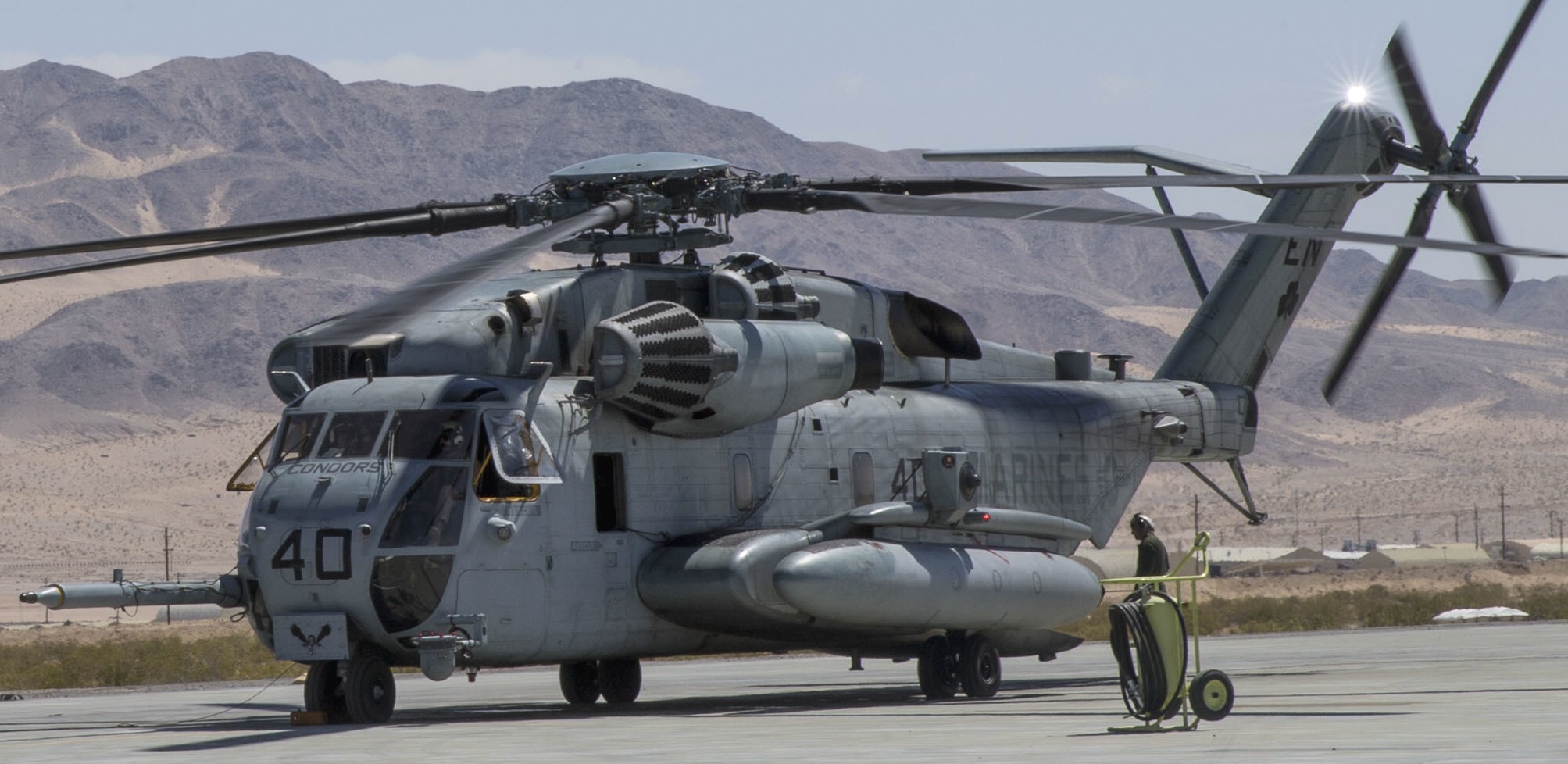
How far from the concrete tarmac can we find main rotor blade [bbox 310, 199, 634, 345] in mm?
2926

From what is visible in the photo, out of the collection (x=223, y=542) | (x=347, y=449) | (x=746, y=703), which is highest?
(x=347, y=449)

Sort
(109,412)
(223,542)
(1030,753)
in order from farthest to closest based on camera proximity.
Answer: (109,412)
(223,542)
(1030,753)

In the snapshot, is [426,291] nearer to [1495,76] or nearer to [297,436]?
[297,436]

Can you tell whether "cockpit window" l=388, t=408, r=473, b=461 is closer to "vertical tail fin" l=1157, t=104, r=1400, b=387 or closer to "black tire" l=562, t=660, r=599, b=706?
"black tire" l=562, t=660, r=599, b=706

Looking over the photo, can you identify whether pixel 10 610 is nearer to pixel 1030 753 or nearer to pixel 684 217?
pixel 684 217

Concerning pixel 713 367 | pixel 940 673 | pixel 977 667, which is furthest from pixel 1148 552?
pixel 713 367

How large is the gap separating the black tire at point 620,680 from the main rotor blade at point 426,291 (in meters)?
6.58

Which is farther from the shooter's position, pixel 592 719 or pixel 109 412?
pixel 109 412

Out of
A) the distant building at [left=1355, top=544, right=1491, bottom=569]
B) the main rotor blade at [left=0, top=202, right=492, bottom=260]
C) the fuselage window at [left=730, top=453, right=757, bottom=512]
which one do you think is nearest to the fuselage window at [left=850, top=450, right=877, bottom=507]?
the fuselage window at [left=730, top=453, right=757, bottom=512]

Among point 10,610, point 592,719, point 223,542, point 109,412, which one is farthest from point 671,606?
point 109,412

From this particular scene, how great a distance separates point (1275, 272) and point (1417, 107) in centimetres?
277

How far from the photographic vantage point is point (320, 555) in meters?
17.1

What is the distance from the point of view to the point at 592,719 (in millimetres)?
18125

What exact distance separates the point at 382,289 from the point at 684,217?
170 meters
